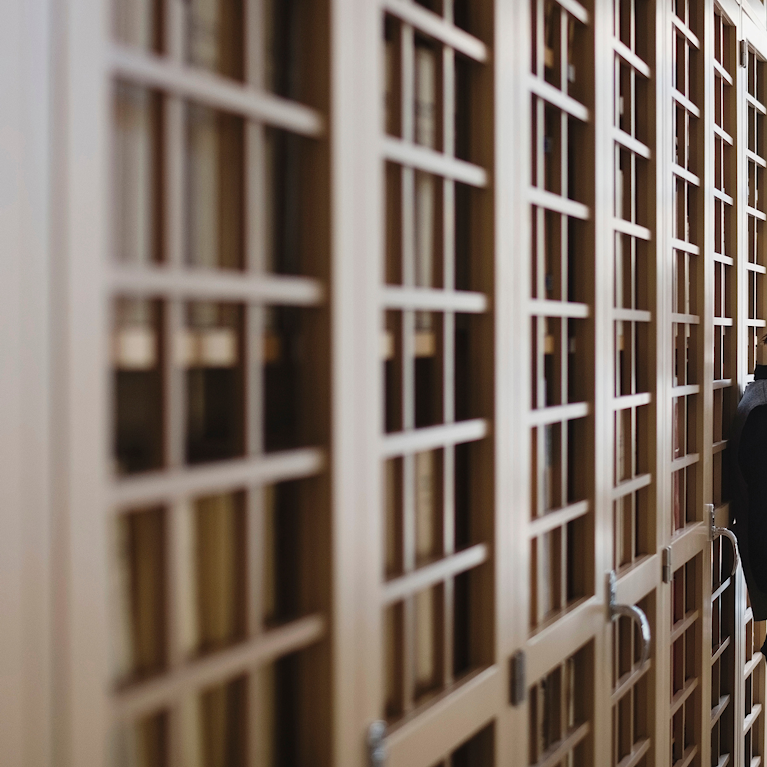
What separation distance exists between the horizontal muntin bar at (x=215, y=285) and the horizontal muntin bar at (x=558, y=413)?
53 cm

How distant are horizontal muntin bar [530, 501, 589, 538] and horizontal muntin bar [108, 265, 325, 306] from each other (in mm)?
600

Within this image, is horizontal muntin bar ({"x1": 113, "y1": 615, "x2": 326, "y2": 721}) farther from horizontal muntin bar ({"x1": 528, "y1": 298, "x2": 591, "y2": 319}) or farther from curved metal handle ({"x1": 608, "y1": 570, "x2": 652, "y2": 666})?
curved metal handle ({"x1": 608, "y1": 570, "x2": 652, "y2": 666})

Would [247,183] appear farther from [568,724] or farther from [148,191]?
[568,724]

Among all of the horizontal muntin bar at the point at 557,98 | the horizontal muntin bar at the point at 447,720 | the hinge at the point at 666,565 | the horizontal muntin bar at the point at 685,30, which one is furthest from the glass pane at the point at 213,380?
the horizontal muntin bar at the point at 685,30

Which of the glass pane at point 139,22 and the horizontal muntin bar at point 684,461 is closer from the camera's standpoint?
the glass pane at point 139,22

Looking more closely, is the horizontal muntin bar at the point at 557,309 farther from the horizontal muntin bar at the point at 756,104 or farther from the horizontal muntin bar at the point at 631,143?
the horizontal muntin bar at the point at 756,104

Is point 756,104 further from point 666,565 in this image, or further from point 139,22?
point 139,22

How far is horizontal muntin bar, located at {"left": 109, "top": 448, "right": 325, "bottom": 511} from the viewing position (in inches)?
25.1

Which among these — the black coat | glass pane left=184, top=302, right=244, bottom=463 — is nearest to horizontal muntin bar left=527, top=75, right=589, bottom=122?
glass pane left=184, top=302, right=244, bottom=463

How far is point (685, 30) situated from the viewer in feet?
6.37

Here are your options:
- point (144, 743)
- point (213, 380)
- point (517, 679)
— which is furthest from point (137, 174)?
point (517, 679)

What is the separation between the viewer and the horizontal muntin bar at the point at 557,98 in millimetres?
1229

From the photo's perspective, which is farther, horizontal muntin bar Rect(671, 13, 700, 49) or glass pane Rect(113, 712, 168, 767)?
horizontal muntin bar Rect(671, 13, 700, 49)

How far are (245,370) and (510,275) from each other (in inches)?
20.3
